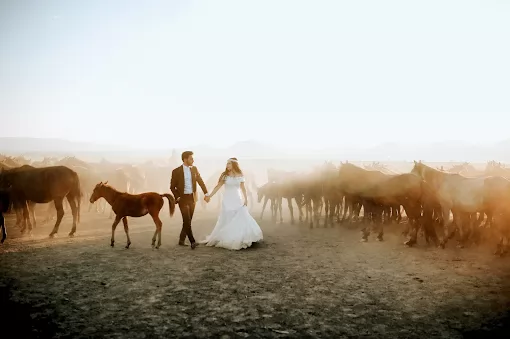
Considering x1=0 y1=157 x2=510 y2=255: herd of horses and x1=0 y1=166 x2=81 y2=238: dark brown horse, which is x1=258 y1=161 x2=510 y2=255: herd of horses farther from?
x1=0 y1=166 x2=81 y2=238: dark brown horse

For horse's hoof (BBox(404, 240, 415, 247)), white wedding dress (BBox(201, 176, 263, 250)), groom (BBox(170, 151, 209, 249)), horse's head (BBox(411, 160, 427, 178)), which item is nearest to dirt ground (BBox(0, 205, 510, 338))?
horse's hoof (BBox(404, 240, 415, 247))

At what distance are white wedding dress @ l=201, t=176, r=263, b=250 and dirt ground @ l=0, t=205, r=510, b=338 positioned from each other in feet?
1.48

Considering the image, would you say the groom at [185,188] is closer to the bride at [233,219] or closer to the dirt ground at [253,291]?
the bride at [233,219]

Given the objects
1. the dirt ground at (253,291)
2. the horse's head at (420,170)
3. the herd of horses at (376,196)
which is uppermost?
the horse's head at (420,170)

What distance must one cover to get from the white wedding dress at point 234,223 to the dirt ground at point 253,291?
0.45 metres

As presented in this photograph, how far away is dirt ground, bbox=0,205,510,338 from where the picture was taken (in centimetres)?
515

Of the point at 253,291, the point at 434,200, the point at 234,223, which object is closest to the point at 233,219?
the point at 234,223

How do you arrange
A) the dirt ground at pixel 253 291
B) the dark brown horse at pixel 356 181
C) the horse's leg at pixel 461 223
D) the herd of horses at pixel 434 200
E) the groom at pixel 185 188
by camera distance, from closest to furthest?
the dirt ground at pixel 253 291 < the herd of horses at pixel 434 200 < the groom at pixel 185 188 < the horse's leg at pixel 461 223 < the dark brown horse at pixel 356 181

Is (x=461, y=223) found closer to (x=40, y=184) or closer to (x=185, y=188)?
(x=185, y=188)

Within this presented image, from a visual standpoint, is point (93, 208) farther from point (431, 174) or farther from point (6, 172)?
point (431, 174)

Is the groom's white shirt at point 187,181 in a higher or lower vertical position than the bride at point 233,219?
higher

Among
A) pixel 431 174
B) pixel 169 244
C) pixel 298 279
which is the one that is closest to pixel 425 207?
pixel 431 174

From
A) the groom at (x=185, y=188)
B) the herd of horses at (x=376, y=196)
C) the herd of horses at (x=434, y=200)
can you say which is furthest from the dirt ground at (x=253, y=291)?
the groom at (x=185, y=188)

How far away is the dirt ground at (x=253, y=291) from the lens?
515cm
